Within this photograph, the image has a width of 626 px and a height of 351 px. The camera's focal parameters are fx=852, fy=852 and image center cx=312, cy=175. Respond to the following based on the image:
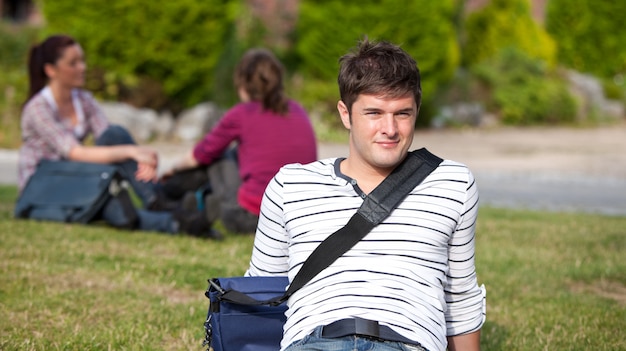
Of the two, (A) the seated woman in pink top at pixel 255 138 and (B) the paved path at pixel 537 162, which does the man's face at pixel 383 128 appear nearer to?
(A) the seated woman in pink top at pixel 255 138

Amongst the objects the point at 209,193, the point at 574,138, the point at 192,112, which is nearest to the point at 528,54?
the point at 574,138

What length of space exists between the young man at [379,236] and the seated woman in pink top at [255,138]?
338cm

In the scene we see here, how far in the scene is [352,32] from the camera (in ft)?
54.4

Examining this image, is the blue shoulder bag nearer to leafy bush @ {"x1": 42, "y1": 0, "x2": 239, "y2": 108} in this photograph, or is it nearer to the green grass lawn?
the green grass lawn

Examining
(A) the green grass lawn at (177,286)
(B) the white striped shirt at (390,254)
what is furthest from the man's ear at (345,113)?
(A) the green grass lawn at (177,286)

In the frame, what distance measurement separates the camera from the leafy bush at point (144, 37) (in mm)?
14180

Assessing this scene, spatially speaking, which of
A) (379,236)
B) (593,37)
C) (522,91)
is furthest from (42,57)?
(593,37)

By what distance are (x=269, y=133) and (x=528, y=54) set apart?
16772mm

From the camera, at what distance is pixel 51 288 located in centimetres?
454

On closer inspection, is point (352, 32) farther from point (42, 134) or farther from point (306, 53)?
point (42, 134)

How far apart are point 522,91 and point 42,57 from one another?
50.3ft

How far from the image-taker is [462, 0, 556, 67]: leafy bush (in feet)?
73.9

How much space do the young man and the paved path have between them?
6345 millimetres

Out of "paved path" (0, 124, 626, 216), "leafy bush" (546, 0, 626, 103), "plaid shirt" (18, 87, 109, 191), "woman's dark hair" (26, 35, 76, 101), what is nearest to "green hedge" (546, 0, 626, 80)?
"leafy bush" (546, 0, 626, 103)
